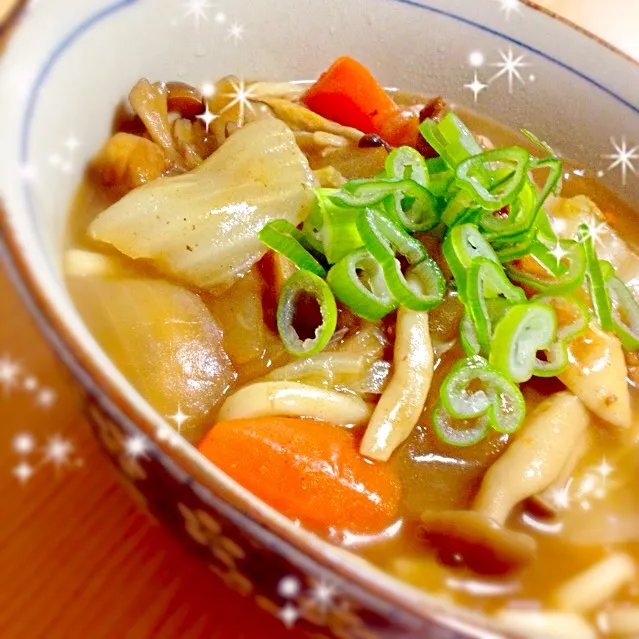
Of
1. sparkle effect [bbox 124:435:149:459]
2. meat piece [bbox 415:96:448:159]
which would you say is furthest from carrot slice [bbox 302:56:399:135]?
sparkle effect [bbox 124:435:149:459]

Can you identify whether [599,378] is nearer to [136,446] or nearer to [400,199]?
[400,199]

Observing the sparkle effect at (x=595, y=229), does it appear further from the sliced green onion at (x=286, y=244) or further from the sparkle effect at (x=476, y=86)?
the sliced green onion at (x=286, y=244)

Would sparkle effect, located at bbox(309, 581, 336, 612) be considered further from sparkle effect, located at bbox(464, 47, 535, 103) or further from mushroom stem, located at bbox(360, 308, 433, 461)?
sparkle effect, located at bbox(464, 47, 535, 103)

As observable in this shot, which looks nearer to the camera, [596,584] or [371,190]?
[596,584]

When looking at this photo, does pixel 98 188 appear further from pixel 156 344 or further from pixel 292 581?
pixel 292 581

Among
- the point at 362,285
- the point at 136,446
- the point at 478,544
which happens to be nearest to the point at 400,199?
the point at 362,285

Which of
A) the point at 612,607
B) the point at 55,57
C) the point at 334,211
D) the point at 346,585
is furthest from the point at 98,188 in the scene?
the point at 612,607
